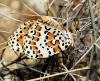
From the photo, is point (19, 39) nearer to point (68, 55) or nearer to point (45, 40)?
point (45, 40)

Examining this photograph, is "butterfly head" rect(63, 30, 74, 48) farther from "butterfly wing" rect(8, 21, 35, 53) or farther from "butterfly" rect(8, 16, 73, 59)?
"butterfly wing" rect(8, 21, 35, 53)

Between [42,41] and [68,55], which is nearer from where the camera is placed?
[42,41]

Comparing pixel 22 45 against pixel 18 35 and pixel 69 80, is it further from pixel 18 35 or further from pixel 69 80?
pixel 69 80

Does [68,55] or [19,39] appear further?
[68,55]

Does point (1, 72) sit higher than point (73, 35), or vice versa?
point (73, 35)

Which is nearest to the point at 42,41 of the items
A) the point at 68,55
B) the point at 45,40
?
the point at 45,40

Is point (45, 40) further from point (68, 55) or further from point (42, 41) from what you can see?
point (68, 55)

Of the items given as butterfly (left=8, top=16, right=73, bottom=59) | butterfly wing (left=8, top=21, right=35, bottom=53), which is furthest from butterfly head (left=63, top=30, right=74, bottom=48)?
butterfly wing (left=8, top=21, right=35, bottom=53)

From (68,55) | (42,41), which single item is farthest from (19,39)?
(68,55)

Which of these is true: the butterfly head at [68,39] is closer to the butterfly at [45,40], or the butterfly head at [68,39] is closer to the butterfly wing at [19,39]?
the butterfly at [45,40]

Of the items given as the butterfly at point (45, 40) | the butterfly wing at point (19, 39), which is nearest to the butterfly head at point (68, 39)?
the butterfly at point (45, 40)

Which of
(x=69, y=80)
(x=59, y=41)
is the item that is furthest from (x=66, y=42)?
(x=69, y=80)
